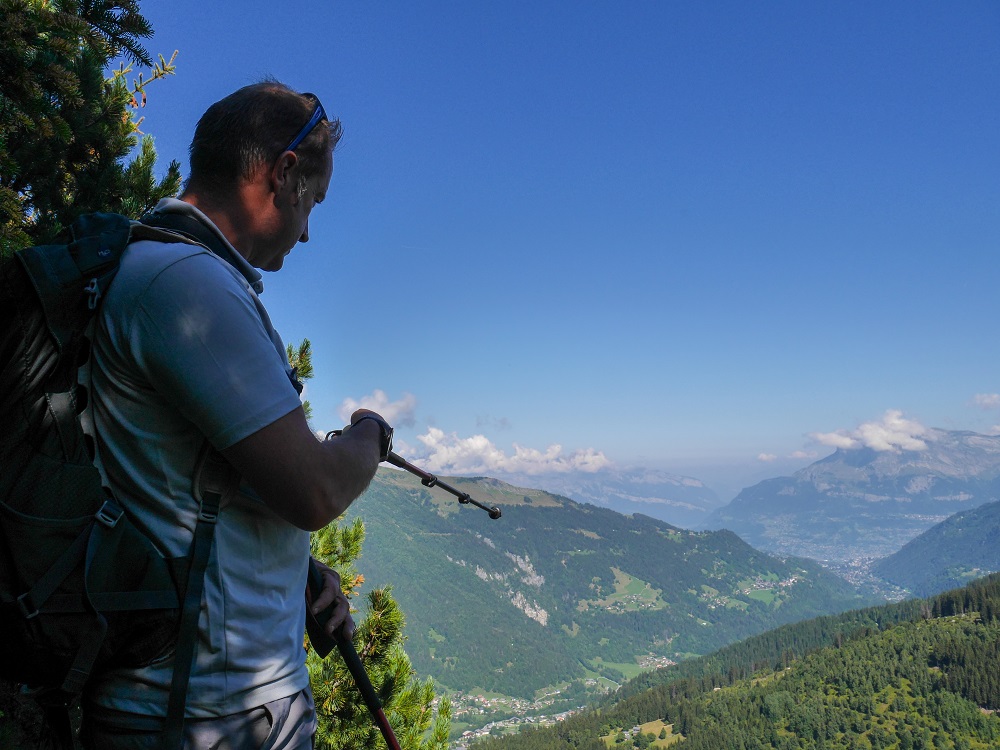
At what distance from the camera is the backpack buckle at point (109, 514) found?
1.23 metres

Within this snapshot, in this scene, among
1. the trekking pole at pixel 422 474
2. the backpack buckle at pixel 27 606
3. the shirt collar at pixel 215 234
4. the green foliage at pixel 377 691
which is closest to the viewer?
the backpack buckle at pixel 27 606

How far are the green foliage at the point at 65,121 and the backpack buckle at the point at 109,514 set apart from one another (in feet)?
10.1

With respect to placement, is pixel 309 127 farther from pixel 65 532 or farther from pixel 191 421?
pixel 65 532

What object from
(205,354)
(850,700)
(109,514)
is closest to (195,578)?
(109,514)

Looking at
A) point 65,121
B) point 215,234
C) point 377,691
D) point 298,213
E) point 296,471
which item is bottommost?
point 377,691

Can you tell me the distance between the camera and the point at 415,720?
680 centimetres

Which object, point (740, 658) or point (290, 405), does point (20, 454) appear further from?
point (740, 658)

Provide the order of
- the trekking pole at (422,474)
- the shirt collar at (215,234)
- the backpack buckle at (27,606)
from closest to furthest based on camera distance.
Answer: the backpack buckle at (27,606)
the shirt collar at (215,234)
the trekking pole at (422,474)

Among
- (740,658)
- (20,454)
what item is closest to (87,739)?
(20,454)

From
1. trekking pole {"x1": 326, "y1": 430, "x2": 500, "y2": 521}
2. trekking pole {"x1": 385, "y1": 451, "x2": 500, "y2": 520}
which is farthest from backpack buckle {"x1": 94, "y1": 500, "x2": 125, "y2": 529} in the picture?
trekking pole {"x1": 385, "y1": 451, "x2": 500, "y2": 520}

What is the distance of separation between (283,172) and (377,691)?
6109 millimetres

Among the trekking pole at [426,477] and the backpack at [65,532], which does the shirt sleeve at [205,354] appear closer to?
the backpack at [65,532]

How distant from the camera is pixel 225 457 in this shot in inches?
51.8

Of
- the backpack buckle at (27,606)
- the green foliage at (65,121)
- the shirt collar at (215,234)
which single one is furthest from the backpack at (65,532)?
the green foliage at (65,121)
